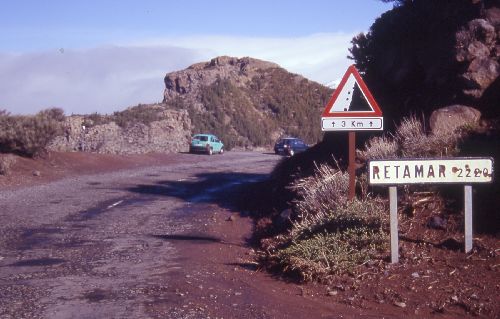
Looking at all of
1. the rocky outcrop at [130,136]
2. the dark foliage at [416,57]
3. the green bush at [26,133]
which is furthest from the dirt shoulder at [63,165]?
the dark foliage at [416,57]

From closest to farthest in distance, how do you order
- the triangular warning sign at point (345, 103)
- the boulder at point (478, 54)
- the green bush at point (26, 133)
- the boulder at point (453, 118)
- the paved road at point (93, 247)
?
the paved road at point (93, 247) → the triangular warning sign at point (345, 103) → the boulder at point (453, 118) → the boulder at point (478, 54) → the green bush at point (26, 133)

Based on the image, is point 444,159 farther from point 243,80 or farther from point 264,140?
point 243,80

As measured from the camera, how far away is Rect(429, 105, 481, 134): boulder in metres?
13.4

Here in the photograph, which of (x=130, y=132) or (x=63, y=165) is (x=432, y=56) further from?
(x=130, y=132)

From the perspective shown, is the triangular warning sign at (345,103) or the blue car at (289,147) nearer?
the triangular warning sign at (345,103)

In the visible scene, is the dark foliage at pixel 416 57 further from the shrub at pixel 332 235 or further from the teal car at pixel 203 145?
the teal car at pixel 203 145

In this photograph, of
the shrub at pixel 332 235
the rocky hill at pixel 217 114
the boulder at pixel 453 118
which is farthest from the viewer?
the rocky hill at pixel 217 114

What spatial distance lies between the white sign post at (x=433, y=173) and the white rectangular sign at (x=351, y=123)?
5.04ft

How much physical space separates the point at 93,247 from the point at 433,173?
6112 mm

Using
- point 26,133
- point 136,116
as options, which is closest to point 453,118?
point 26,133

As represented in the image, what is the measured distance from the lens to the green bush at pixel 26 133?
30812mm

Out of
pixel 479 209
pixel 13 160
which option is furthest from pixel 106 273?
pixel 13 160

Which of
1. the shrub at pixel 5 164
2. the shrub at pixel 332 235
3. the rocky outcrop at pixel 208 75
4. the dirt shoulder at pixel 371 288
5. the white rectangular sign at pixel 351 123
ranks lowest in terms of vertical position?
the dirt shoulder at pixel 371 288

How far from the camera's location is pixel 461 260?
352 inches
